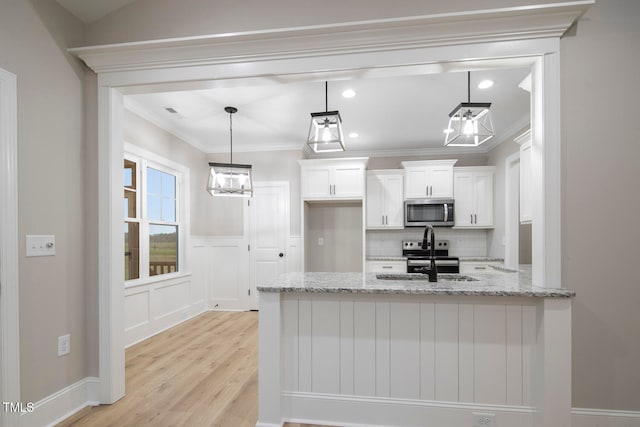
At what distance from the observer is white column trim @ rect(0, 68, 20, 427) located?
1.75m

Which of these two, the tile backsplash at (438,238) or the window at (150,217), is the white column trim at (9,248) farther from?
the tile backsplash at (438,238)

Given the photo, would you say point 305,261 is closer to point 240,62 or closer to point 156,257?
point 156,257

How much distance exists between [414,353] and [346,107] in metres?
2.69

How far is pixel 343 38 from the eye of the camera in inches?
79.3

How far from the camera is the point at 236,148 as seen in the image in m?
5.14

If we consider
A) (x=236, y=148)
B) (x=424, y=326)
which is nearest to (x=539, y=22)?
(x=424, y=326)

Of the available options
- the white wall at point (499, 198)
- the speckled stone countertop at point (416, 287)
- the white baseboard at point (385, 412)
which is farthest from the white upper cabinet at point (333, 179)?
the white baseboard at point (385, 412)

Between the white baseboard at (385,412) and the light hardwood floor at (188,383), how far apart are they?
0.11 metres

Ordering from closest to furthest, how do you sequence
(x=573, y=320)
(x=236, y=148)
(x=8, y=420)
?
(x=8, y=420) < (x=573, y=320) < (x=236, y=148)

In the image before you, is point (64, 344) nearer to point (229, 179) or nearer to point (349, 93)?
point (229, 179)

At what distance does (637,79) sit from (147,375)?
4081 mm

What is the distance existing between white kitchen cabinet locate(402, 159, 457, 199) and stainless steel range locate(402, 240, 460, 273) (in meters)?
0.82

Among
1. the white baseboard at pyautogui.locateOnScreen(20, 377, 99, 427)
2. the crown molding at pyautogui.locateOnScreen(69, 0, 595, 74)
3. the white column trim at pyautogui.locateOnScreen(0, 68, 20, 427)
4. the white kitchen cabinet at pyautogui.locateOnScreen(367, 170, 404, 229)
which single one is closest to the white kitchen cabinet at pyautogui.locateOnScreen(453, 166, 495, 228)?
the white kitchen cabinet at pyautogui.locateOnScreen(367, 170, 404, 229)

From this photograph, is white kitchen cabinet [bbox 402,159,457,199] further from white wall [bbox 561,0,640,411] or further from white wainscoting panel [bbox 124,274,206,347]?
white wainscoting panel [bbox 124,274,206,347]
